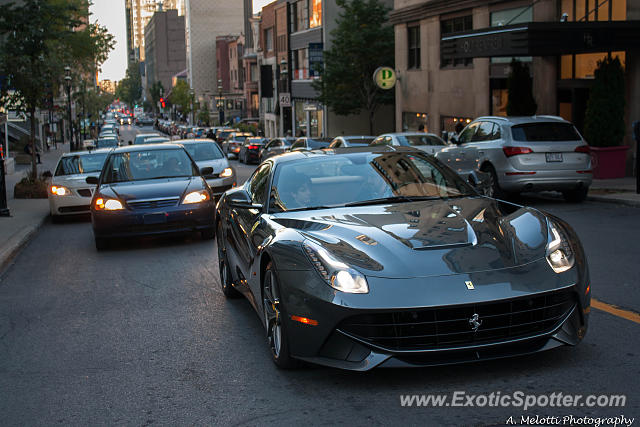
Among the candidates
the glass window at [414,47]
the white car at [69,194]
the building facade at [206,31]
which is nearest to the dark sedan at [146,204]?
the white car at [69,194]

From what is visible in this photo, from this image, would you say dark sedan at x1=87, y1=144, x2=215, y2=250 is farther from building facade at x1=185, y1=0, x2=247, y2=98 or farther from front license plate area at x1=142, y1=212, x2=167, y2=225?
building facade at x1=185, y1=0, x2=247, y2=98

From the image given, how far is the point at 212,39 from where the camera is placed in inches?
6024

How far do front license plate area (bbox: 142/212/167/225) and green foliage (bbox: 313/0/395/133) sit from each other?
3001 cm

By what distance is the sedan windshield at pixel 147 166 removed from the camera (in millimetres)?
13812

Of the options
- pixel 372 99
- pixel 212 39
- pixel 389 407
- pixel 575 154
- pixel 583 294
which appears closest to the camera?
pixel 389 407

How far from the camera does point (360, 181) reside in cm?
683

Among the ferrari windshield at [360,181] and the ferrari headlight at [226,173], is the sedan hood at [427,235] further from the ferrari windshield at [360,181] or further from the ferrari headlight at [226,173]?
the ferrari headlight at [226,173]

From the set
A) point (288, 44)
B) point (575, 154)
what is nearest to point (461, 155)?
point (575, 154)

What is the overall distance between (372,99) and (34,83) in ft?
77.1

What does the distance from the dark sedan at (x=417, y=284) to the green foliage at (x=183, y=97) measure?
13588 cm

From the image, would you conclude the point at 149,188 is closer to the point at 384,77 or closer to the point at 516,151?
the point at 516,151

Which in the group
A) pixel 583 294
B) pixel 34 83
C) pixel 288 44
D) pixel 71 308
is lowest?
pixel 71 308

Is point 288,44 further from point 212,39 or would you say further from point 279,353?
point 212,39

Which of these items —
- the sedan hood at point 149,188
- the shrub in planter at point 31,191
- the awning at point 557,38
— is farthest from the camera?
the shrub in planter at point 31,191
